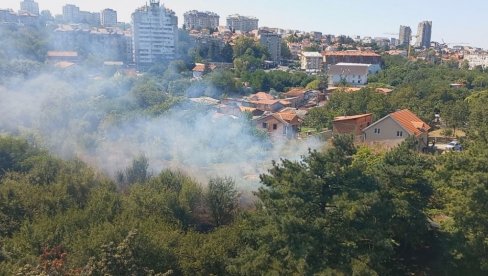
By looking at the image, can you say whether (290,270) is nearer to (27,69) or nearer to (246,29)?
(27,69)

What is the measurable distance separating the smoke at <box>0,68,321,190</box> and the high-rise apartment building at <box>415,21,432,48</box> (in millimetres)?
91428

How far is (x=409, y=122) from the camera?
69.0 feet

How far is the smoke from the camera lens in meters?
15.4

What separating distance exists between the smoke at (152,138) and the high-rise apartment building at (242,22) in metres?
74.6

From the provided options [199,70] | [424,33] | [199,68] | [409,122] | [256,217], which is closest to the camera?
[256,217]

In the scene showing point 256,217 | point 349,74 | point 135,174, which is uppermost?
point 349,74

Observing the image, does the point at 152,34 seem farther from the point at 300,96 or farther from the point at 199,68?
the point at 300,96

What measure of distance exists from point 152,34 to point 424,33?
246 ft

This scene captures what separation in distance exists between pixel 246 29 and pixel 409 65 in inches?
2013

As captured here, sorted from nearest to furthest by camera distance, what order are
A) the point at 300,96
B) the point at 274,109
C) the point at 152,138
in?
the point at 152,138 → the point at 274,109 → the point at 300,96

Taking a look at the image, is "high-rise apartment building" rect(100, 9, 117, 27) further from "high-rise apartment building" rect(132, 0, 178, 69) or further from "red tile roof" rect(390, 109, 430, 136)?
"red tile roof" rect(390, 109, 430, 136)

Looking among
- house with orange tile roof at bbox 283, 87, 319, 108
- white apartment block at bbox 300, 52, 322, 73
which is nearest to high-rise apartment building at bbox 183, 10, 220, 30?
white apartment block at bbox 300, 52, 322, 73

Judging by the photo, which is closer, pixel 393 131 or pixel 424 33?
pixel 393 131

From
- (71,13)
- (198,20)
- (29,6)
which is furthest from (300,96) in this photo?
(29,6)
